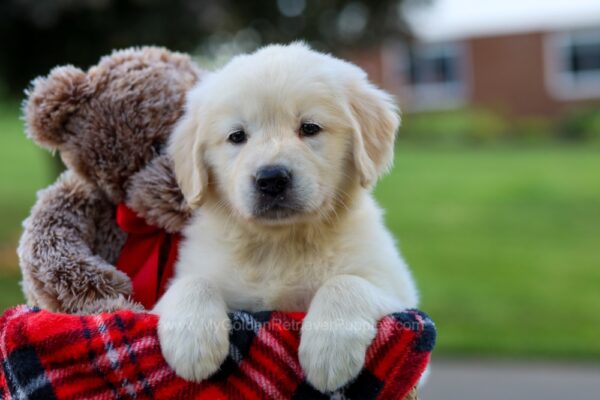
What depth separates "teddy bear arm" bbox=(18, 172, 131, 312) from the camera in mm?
2818

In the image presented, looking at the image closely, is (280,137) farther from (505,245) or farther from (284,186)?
(505,245)

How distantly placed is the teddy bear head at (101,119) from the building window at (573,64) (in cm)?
2616

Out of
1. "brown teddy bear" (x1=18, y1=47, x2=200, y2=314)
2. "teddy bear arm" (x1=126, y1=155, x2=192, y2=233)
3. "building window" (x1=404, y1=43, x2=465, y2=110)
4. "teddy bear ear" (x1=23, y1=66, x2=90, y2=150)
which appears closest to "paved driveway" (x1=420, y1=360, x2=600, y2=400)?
"teddy bear arm" (x1=126, y1=155, x2=192, y2=233)

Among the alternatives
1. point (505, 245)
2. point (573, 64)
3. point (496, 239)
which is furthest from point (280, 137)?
point (573, 64)

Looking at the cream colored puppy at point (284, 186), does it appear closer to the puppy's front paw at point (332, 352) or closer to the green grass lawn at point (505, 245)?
the puppy's front paw at point (332, 352)

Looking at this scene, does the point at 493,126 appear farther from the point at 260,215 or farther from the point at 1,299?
the point at 260,215

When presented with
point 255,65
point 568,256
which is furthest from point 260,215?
point 568,256

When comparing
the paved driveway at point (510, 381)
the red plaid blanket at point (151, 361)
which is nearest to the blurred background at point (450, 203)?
the paved driveway at point (510, 381)

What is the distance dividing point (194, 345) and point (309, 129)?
38.7 inches

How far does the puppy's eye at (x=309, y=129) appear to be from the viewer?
2.89m

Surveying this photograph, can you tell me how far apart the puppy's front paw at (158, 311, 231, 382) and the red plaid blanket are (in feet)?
0.10

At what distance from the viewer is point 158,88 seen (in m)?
3.21

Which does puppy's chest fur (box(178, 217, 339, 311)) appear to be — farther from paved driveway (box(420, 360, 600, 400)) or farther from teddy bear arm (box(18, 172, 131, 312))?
paved driveway (box(420, 360, 600, 400))

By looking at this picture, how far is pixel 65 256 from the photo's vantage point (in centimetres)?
286
